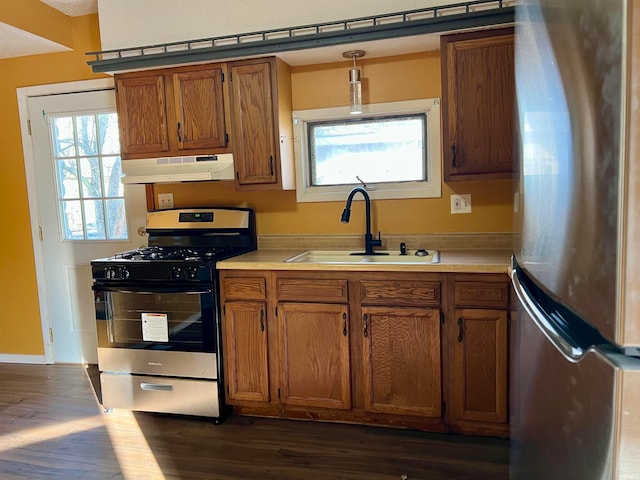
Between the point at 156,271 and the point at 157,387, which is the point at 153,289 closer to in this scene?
the point at 156,271

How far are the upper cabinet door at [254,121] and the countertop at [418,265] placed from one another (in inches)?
19.9

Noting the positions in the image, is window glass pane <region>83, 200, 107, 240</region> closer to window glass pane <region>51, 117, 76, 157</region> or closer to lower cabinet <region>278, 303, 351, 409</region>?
window glass pane <region>51, 117, 76, 157</region>

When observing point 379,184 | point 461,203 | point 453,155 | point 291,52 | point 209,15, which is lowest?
point 461,203

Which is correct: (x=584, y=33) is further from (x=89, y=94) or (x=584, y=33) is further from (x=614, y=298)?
(x=89, y=94)

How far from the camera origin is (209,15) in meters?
2.65

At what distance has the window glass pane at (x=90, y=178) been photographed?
133 inches

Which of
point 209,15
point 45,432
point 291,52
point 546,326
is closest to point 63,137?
point 209,15

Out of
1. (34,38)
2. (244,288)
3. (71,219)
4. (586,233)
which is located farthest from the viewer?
(71,219)

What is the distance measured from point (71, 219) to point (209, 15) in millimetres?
1868

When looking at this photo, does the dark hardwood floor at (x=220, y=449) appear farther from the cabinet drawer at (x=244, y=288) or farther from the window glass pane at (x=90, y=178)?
the window glass pane at (x=90, y=178)

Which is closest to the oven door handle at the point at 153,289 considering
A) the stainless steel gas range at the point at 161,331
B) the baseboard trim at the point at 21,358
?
the stainless steel gas range at the point at 161,331

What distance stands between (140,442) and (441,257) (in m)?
1.87

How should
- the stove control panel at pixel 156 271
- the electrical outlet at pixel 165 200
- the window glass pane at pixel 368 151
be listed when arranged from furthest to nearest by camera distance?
the electrical outlet at pixel 165 200
the window glass pane at pixel 368 151
the stove control panel at pixel 156 271

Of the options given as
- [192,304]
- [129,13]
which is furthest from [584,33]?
[129,13]
